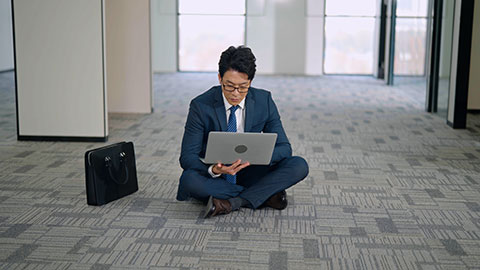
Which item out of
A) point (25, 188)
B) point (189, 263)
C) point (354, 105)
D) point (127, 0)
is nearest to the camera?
point (189, 263)

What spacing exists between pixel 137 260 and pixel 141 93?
5.84 meters

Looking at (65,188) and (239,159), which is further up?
(239,159)

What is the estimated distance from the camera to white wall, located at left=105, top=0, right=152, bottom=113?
8.95 m

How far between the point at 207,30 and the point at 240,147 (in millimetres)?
12916

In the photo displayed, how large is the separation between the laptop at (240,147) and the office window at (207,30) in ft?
40.9

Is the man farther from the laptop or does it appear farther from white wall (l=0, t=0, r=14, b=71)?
white wall (l=0, t=0, r=14, b=71)

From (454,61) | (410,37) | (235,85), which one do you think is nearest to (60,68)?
(235,85)

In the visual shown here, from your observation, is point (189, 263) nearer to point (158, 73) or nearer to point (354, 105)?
point (354, 105)

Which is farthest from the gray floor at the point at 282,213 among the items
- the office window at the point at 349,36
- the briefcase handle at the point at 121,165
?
the office window at the point at 349,36

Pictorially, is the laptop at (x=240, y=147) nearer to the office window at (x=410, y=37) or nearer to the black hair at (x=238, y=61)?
the black hair at (x=238, y=61)

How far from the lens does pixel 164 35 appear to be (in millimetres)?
16359

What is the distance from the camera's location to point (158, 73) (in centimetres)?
1596

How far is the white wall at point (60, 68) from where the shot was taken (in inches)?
263

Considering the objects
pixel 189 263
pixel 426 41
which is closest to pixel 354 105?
pixel 426 41
